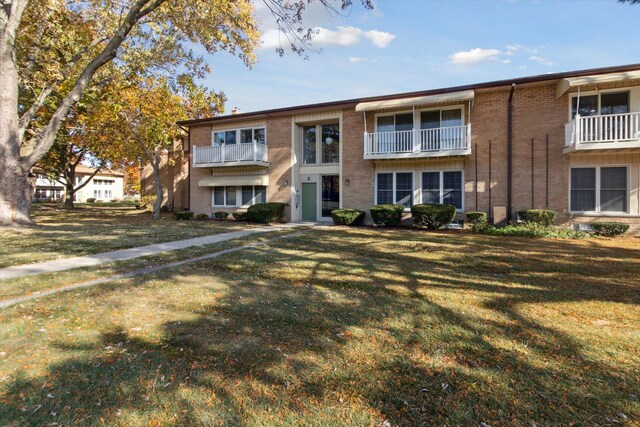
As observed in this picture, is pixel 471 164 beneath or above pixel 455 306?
above

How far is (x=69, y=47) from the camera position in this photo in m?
16.2

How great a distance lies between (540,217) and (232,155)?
15341 mm

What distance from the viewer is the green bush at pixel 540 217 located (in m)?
12.8

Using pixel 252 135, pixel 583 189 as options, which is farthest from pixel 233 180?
pixel 583 189

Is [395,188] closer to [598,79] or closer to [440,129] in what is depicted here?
[440,129]

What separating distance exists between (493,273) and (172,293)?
578 centimetres

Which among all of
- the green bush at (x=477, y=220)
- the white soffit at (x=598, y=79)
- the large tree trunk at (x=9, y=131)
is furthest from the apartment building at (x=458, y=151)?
the large tree trunk at (x=9, y=131)

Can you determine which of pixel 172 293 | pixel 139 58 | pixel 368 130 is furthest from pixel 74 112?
pixel 172 293

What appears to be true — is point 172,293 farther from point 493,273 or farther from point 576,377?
point 493,273

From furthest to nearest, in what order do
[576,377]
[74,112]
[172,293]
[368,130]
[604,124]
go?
[74,112]
[368,130]
[604,124]
[172,293]
[576,377]

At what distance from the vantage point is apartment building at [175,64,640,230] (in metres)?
12.7

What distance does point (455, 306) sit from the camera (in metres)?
4.62

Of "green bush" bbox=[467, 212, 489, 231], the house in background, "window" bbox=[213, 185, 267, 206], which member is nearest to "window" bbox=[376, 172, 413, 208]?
"green bush" bbox=[467, 212, 489, 231]

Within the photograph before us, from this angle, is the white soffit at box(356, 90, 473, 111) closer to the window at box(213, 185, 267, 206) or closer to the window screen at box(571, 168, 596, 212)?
the window screen at box(571, 168, 596, 212)
